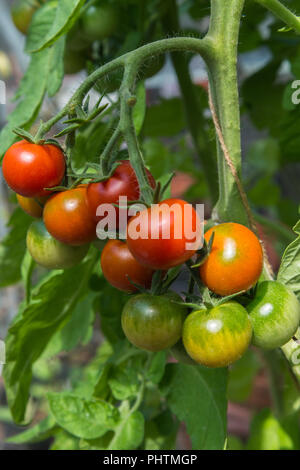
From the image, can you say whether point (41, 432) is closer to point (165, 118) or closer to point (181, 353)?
point (181, 353)

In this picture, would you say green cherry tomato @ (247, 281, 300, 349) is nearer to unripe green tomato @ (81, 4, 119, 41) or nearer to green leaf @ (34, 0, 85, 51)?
green leaf @ (34, 0, 85, 51)

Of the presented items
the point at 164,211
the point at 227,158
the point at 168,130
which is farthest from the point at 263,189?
the point at 164,211

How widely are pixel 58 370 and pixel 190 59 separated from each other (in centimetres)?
154

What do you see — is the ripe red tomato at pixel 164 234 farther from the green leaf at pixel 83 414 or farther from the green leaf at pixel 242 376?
the green leaf at pixel 242 376

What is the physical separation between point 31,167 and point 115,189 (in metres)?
0.08

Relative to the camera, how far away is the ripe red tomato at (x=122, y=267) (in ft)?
1.59

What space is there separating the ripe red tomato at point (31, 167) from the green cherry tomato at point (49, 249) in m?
0.05

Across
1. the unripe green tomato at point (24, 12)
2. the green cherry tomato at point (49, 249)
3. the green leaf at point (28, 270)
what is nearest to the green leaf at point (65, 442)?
the green leaf at point (28, 270)

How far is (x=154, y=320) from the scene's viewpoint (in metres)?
0.46

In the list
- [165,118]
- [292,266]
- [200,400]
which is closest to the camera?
[292,266]

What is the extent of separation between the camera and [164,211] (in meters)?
0.43

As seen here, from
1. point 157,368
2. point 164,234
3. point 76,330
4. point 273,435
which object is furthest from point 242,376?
point 164,234
